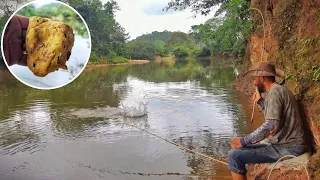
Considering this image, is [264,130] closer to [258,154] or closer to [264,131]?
[264,131]

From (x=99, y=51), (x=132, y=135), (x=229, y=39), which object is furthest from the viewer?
(x=99, y=51)

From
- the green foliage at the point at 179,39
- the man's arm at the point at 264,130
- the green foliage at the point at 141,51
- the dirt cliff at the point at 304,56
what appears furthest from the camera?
the green foliage at the point at 179,39

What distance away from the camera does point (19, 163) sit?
7262 millimetres

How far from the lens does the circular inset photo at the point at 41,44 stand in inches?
77.8

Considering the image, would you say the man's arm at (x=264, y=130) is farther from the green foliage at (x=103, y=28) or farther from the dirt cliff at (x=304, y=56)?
the green foliage at (x=103, y=28)

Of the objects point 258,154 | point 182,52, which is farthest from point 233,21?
point 182,52

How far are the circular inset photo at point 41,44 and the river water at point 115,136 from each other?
4627mm

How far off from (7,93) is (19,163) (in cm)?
1223

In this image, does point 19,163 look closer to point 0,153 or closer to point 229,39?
point 0,153

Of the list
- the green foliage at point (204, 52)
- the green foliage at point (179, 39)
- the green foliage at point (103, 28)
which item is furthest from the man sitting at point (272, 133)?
the green foliage at point (179, 39)

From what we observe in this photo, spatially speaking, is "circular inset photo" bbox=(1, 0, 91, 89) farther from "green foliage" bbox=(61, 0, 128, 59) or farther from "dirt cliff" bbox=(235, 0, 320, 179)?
"green foliage" bbox=(61, 0, 128, 59)

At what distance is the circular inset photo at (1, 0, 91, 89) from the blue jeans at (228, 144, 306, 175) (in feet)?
7.98

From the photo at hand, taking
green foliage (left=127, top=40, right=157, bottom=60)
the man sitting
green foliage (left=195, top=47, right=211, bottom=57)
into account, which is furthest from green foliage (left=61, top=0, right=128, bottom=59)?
the man sitting

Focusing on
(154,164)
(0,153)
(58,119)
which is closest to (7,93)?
(58,119)
